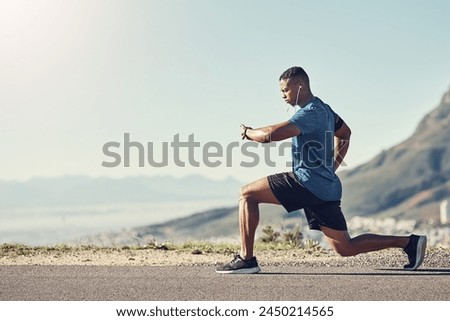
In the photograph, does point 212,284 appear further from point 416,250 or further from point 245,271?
point 416,250

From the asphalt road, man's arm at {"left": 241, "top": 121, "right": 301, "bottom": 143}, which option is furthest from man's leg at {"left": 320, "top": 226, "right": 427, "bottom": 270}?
man's arm at {"left": 241, "top": 121, "right": 301, "bottom": 143}

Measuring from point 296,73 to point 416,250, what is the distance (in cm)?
208

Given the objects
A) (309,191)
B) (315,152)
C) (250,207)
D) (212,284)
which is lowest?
(212,284)

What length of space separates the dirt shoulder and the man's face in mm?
1736

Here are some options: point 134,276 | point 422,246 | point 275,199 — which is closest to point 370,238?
point 422,246

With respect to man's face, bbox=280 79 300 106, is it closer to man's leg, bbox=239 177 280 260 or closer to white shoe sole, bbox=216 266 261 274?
man's leg, bbox=239 177 280 260

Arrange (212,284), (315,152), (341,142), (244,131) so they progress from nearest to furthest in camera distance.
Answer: (212,284) < (244,131) < (315,152) < (341,142)

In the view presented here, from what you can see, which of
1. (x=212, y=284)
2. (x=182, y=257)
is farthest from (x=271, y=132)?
(x=182, y=257)

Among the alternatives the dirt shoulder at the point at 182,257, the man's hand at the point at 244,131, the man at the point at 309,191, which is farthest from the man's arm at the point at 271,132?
the dirt shoulder at the point at 182,257

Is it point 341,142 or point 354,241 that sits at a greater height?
point 341,142

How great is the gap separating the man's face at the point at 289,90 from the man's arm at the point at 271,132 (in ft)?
1.33

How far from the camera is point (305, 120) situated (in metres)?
7.62

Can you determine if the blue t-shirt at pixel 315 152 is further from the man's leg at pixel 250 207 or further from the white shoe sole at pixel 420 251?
the white shoe sole at pixel 420 251

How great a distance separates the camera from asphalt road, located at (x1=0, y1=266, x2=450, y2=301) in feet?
21.3
